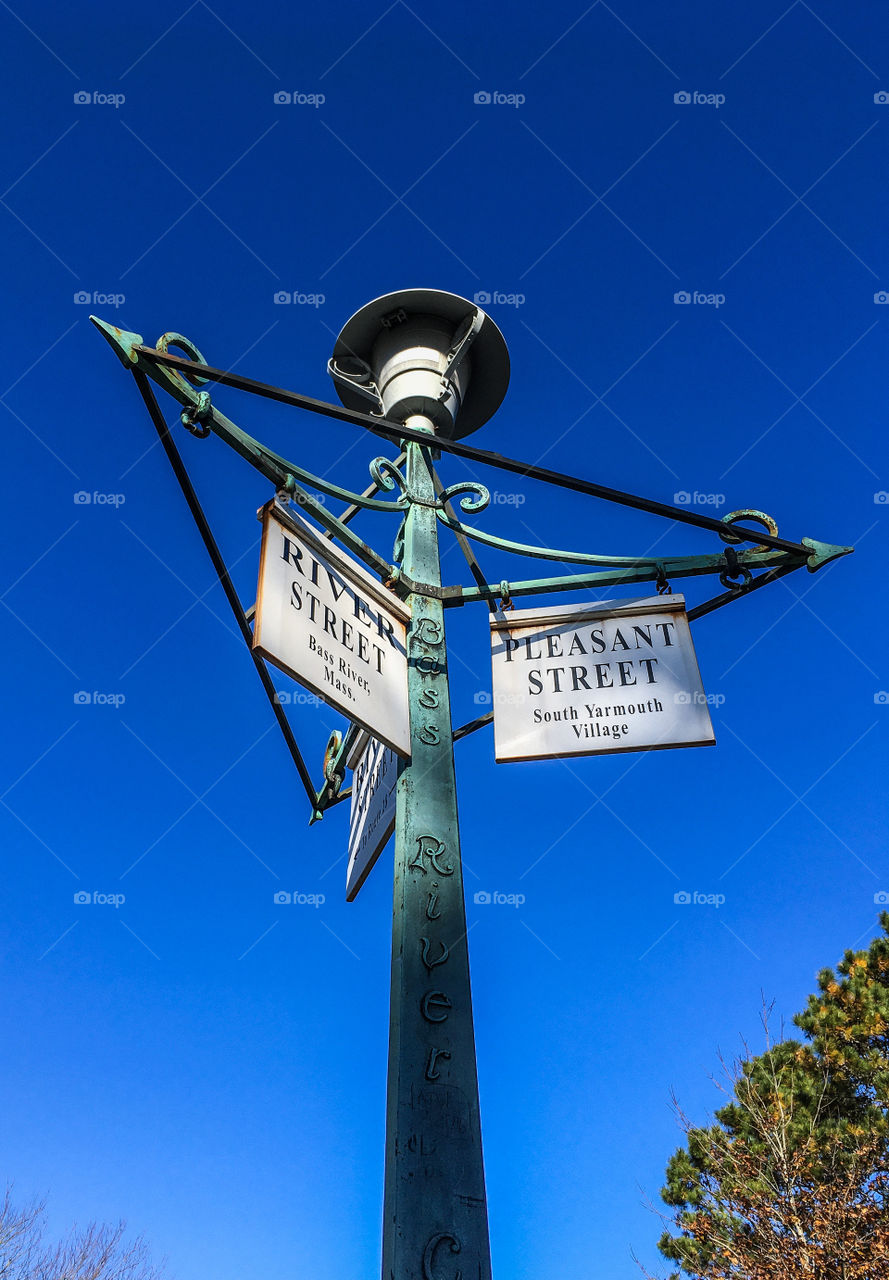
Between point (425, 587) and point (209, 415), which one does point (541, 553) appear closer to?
point (425, 587)

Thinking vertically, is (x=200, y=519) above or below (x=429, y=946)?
above

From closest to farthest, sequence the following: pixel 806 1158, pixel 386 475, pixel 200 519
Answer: pixel 200 519 → pixel 386 475 → pixel 806 1158

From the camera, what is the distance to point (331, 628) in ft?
9.68

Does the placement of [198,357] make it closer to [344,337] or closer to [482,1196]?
[344,337]

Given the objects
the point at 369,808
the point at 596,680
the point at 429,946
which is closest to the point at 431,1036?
the point at 429,946

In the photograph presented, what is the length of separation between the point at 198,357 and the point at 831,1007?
43.0 feet

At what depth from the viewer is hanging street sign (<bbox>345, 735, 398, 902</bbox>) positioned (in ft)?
10.4

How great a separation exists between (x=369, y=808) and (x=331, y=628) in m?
0.90

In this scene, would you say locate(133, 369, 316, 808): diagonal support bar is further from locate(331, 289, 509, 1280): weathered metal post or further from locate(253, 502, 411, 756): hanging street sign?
locate(331, 289, 509, 1280): weathered metal post

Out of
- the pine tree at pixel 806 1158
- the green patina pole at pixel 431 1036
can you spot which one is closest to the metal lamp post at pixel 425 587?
the green patina pole at pixel 431 1036

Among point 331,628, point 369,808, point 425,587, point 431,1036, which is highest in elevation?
point 425,587

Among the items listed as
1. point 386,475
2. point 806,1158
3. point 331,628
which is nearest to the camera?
point 331,628

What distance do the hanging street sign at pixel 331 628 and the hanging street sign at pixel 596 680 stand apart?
47 centimetres

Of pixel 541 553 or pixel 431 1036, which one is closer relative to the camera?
pixel 431 1036
